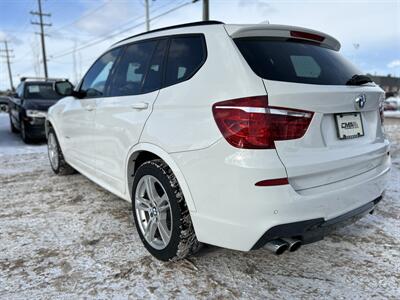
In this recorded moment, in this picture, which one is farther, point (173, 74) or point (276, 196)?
point (173, 74)

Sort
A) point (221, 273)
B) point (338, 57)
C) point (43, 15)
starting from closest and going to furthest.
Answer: point (221, 273) → point (338, 57) → point (43, 15)

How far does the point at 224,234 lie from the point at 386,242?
1.77 metres

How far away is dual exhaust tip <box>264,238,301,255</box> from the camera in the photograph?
1.95m

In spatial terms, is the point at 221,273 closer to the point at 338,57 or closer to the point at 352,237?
the point at 352,237

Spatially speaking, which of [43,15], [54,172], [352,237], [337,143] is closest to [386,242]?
[352,237]

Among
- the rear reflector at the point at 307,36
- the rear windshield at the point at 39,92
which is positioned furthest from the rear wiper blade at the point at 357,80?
the rear windshield at the point at 39,92

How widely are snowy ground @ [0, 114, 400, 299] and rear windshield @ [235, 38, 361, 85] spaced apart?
140 centimetres

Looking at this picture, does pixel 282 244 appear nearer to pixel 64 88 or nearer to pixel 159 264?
pixel 159 264

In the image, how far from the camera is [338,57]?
2.62 metres

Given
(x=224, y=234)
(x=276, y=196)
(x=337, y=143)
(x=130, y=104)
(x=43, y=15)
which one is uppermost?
(x=43, y=15)

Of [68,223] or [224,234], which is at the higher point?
[224,234]

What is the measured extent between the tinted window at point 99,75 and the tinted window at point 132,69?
0.80ft

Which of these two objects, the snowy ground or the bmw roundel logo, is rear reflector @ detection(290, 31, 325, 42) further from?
the snowy ground

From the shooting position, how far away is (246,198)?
1900 millimetres
